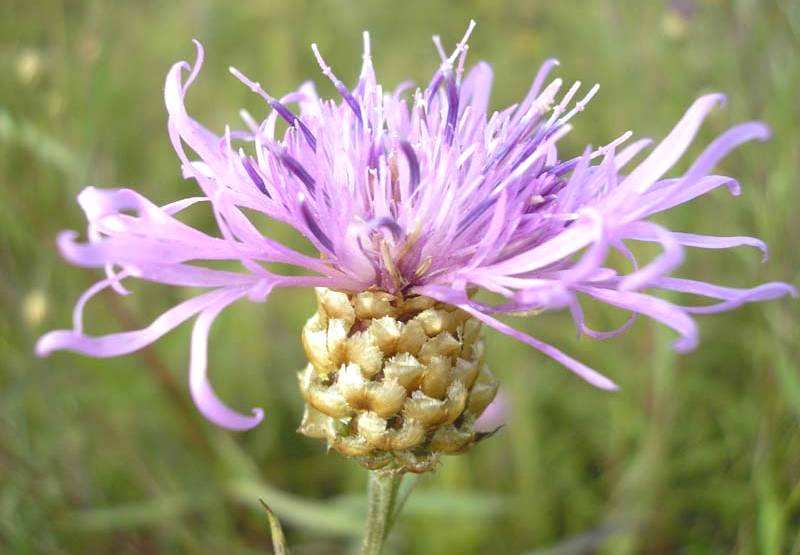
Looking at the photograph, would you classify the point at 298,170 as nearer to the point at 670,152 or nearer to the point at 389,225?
the point at 389,225

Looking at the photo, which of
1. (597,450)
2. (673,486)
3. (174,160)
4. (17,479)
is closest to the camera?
(17,479)

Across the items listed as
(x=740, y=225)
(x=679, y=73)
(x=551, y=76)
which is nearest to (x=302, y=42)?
(x=551, y=76)

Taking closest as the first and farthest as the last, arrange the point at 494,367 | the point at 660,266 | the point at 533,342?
1. the point at 660,266
2. the point at 533,342
3. the point at 494,367

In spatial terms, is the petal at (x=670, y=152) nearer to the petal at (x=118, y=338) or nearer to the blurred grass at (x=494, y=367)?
the petal at (x=118, y=338)

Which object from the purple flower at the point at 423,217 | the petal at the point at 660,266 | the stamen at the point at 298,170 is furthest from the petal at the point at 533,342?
the stamen at the point at 298,170

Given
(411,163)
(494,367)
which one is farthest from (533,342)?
(494,367)

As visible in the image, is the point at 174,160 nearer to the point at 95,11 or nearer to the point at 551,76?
the point at 95,11

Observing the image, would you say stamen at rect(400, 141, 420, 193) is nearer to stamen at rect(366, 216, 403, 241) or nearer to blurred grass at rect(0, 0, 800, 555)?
stamen at rect(366, 216, 403, 241)
